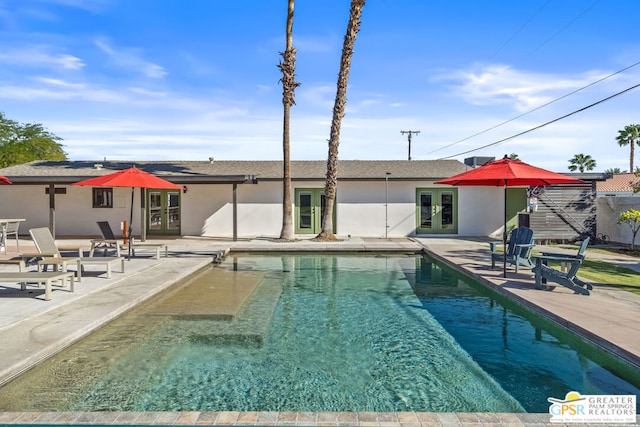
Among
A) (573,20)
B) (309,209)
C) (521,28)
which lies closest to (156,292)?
(309,209)

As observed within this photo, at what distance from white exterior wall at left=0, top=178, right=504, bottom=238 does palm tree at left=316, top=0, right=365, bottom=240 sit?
7.39 feet

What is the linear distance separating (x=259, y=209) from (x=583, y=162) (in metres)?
59.8

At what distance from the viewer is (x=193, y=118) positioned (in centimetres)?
2316

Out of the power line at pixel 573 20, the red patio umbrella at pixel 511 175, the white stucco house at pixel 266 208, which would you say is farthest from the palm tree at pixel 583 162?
the red patio umbrella at pixel 511 175

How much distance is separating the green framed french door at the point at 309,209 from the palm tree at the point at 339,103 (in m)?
2.29

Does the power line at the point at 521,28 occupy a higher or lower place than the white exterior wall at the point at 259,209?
higher

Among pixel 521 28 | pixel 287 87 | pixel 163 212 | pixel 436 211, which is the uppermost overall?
pixel 521 28

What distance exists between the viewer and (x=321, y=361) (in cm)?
494

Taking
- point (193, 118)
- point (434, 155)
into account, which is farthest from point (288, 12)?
point (434, 155)

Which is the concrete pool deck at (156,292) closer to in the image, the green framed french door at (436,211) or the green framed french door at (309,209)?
the green framed french door at (436,211)

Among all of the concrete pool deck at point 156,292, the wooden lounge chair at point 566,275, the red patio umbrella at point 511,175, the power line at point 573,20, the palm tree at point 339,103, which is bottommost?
the concrete pool deck at point 156,292

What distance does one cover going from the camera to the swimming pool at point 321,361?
3.95m

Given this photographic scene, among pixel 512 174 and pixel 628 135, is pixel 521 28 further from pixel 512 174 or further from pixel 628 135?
pixel 628 135

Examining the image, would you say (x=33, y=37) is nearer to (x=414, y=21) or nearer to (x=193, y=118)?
(x=193, y=118)
